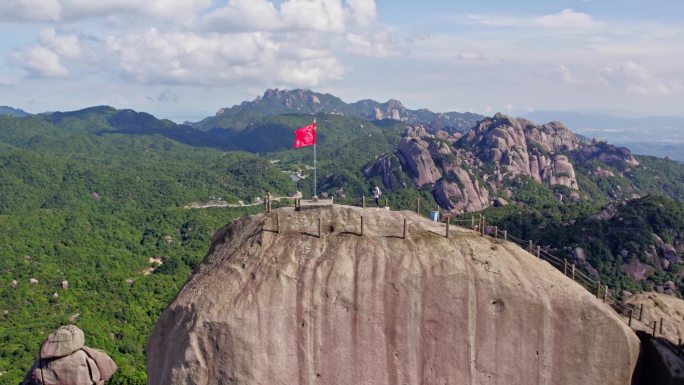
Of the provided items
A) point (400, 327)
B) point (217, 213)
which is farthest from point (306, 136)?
point (217, 213)

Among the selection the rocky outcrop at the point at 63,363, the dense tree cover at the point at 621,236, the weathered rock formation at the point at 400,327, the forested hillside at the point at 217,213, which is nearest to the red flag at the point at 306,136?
the weathered rock formation at the point at 400,327

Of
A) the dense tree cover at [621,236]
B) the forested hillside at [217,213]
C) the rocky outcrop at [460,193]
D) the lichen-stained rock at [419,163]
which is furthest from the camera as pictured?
the lichen-stained rock at [419,163]

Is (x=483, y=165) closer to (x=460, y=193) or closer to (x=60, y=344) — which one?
(x=460, y=193)

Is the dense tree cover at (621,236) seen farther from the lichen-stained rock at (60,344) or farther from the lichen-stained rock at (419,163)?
the lichen-stained rock at (60,344)

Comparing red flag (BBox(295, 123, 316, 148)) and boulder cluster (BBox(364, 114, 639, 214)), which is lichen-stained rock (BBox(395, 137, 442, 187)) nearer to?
boulder cluster (BBox(364, 114, 639, 214))

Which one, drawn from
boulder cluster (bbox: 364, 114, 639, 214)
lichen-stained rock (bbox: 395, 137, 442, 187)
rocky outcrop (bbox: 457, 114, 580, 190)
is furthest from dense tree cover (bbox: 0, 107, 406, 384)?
rocky outcrop (bbox: 457, 114, 580, 190)
